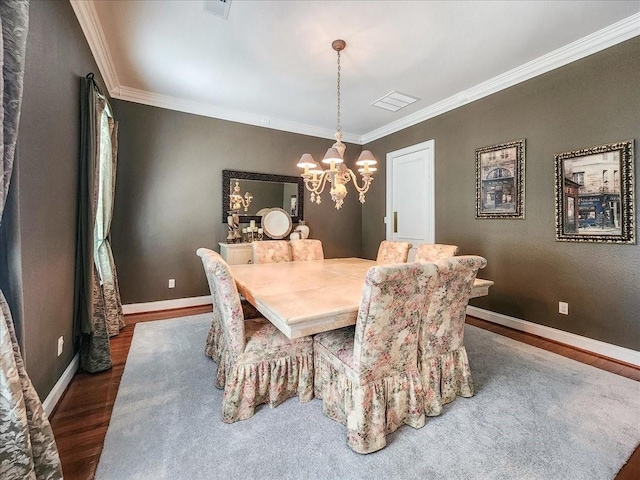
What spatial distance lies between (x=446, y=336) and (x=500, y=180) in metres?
2.37

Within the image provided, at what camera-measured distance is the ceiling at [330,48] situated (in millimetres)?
2246

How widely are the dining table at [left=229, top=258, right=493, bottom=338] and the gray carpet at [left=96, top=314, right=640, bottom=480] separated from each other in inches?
25.3

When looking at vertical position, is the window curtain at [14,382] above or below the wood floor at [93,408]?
above

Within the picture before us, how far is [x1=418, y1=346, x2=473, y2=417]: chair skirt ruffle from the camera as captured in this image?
5.81 feet

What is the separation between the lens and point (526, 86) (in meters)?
3.13

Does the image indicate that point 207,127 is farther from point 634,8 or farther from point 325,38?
point 634,8

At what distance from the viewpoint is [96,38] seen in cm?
251

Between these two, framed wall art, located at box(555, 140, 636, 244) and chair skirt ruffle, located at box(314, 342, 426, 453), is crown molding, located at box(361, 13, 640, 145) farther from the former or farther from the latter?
chair skirt ruffle, located at box(314, 342, 426, 453)

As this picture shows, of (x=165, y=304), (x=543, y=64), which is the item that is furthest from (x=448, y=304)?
(x=165, y=304)

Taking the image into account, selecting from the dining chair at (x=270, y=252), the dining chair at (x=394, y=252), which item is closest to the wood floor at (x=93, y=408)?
the dining chair at (x=394, y=252)

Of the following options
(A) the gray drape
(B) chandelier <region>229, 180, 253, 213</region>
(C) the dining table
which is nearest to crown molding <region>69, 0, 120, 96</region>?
(A) the gray drape

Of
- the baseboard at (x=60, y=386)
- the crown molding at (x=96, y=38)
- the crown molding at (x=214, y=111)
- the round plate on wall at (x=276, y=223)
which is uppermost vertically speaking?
the crown molding at (x=214, y=111)

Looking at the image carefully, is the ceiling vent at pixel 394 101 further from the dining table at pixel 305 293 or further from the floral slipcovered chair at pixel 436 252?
the dining table at pixel 305 293

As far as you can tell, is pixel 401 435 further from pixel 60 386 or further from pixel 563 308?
pixel 563 308
